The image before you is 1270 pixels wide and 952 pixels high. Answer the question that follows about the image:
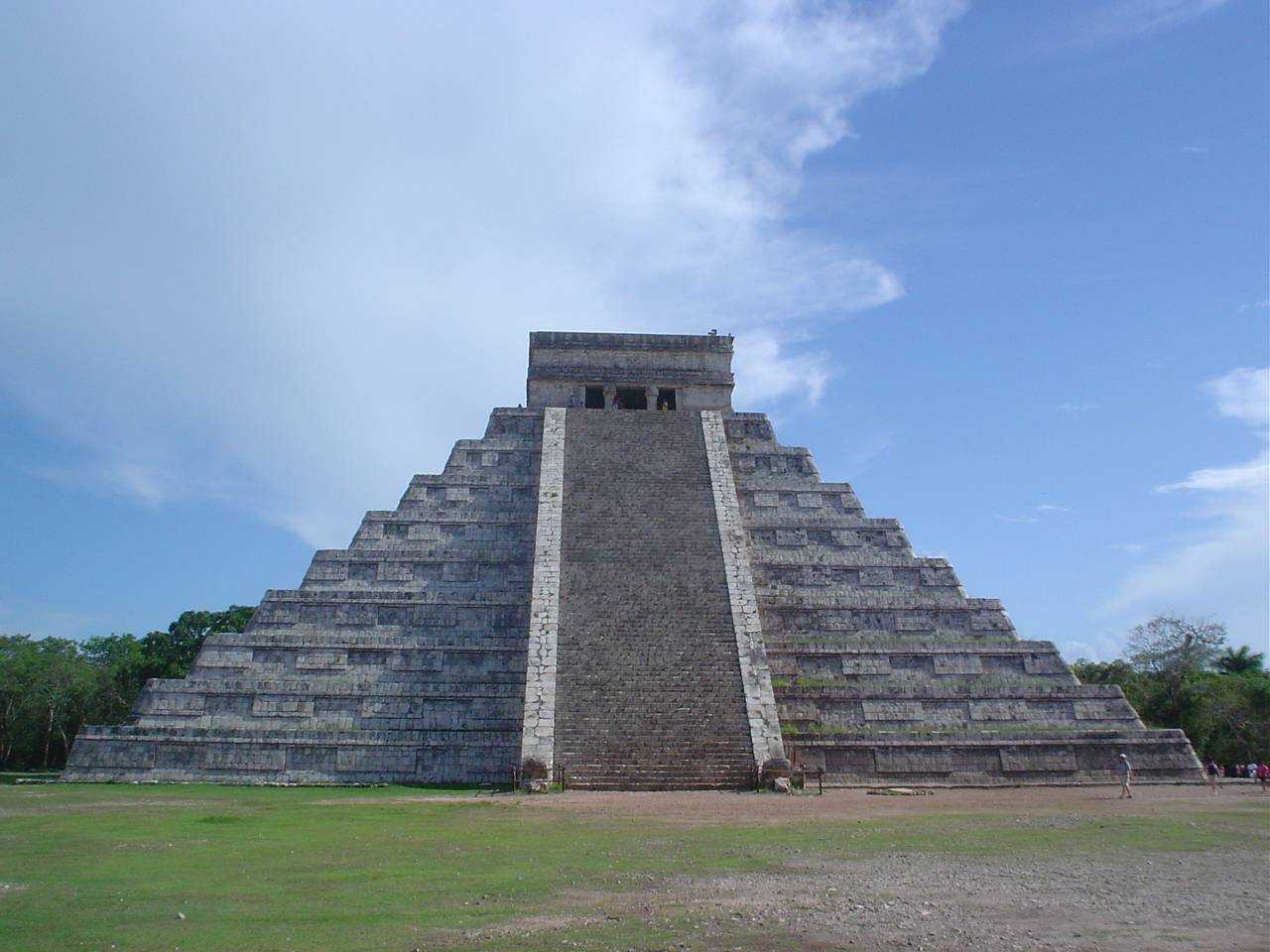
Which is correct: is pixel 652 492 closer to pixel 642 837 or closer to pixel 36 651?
pixel 642 837

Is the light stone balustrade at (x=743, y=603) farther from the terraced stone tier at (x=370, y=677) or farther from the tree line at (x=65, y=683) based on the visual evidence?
the tree line at (x=65, y=683)

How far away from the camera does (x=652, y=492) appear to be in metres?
22.7

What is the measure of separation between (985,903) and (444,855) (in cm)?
474

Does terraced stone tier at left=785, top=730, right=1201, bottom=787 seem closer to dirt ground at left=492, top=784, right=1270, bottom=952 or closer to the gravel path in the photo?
dirt ground at left=492, top=784, right=1270, bottom=952

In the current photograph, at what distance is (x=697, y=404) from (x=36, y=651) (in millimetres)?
26311

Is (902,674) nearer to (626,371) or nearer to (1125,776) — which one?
(1125,776)

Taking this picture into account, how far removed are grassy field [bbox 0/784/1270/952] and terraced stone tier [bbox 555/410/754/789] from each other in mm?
1695

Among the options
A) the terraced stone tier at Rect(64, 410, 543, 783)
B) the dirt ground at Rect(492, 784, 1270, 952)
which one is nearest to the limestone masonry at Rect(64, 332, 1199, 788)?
the terraced stone tier at Rect(64, 410, 543, 783)

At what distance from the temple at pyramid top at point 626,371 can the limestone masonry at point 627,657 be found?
3.07 m

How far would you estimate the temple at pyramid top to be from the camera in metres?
27.1

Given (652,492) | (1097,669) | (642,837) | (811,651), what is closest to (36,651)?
(652,492)

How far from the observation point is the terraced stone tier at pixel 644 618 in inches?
637

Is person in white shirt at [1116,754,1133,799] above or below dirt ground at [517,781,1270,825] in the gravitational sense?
above

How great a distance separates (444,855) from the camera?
8.81m
